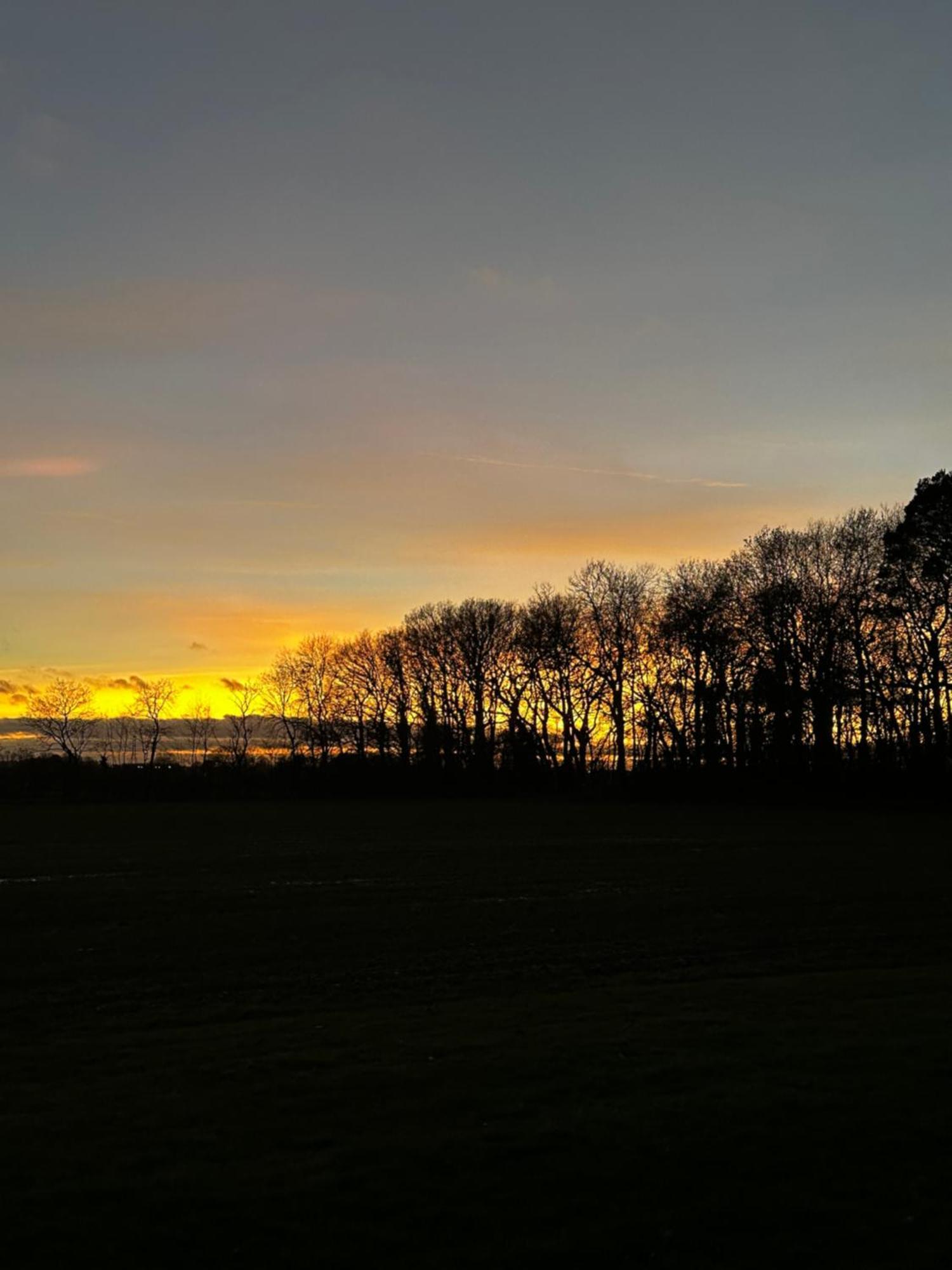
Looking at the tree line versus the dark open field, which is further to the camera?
the tree line

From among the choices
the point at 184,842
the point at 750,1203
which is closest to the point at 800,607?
the point at 184,842

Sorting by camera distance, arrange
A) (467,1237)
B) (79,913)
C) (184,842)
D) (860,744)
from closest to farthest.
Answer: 1. (467,1237)
2. (79,913)
3. (184,842)
4. (860,744)

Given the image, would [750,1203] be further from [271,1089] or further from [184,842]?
[184,842]

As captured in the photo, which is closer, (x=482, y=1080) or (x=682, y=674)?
(x=482, y=1080)

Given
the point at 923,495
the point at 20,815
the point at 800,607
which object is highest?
the point at 923,495

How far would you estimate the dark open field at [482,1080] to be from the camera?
24.8 feet

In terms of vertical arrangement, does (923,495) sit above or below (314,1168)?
above

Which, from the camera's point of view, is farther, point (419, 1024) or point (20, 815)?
point (20, 815)

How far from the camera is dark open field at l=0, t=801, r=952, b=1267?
7.55 meters

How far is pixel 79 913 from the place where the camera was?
28953mm

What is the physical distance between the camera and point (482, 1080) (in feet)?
37.6

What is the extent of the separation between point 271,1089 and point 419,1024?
3838 mm

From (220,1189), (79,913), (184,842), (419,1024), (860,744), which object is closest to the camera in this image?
(220,1189)

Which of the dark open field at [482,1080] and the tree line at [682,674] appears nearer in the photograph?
the dark open field at [482,1080]
